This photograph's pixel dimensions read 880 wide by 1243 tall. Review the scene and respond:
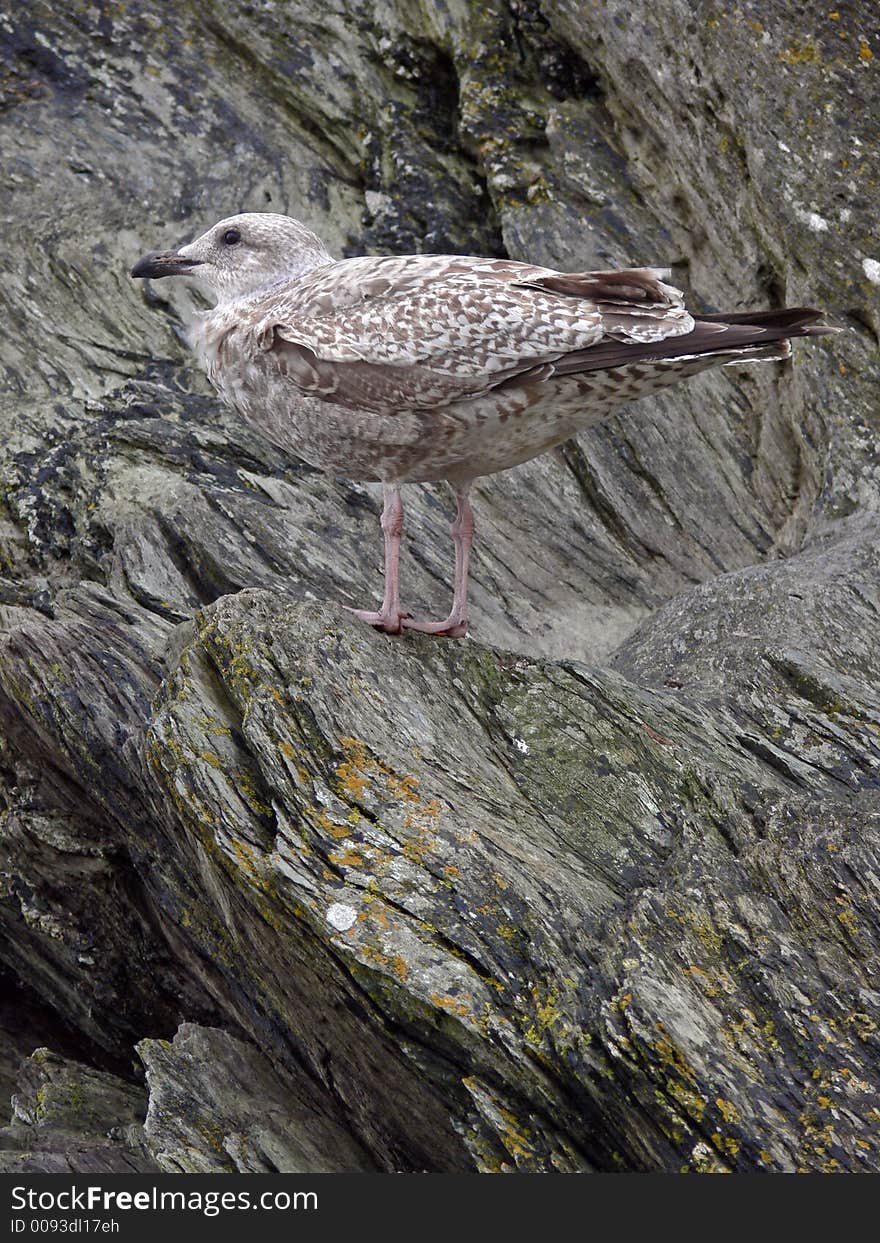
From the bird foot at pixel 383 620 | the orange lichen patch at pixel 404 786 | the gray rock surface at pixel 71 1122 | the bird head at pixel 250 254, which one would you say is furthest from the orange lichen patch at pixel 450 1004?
the bird head at pixel 250 254

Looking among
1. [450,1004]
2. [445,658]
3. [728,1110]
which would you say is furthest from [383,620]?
[728,1110]

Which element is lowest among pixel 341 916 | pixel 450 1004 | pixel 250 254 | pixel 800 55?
pixel 341 916

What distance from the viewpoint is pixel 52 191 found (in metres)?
11.7

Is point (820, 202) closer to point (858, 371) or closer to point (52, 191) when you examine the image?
point (858, 371)

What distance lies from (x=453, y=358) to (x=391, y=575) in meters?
1.19

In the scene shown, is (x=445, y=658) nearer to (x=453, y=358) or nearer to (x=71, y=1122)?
(x=453, y=358)

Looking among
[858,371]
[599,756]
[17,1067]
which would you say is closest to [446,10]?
[858,371]

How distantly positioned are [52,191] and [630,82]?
480 centimetres

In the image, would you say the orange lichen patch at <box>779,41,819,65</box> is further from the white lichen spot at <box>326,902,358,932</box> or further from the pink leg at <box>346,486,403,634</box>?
the white lichen spot at <box>326,902,358,932</box>

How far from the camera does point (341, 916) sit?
5805 mm

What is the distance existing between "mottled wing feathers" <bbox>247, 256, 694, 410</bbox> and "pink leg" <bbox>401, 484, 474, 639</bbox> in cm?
102

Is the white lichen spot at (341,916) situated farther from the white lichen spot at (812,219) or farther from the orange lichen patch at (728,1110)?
the white lichen spot at (812,219)

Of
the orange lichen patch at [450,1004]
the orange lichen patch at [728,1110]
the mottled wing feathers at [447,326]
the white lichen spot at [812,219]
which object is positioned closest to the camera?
the orange lichen patch at [728,1110]

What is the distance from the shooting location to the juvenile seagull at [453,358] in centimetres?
720
